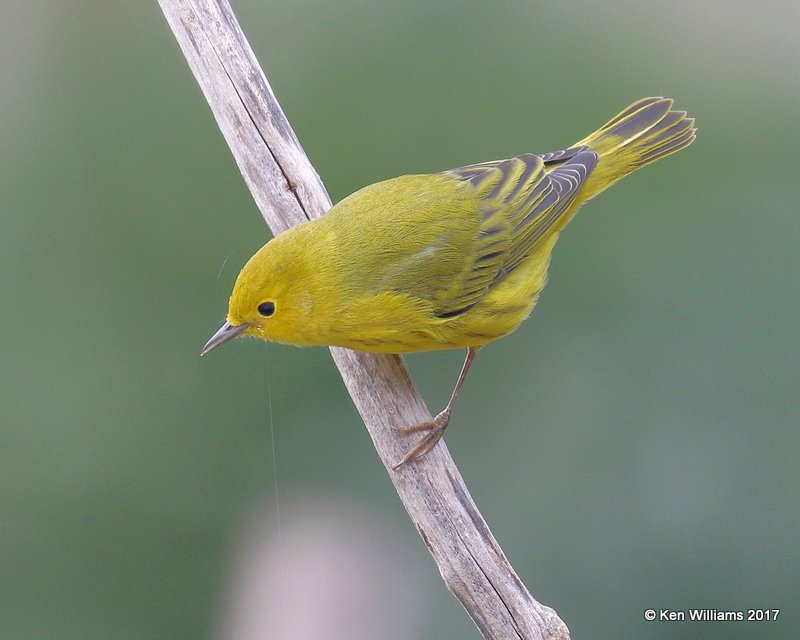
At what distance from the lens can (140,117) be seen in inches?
208

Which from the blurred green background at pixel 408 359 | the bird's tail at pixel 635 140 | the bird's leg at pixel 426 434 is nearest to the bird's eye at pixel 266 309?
the bird's leg at pixel 426 434

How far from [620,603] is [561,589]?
236 mm

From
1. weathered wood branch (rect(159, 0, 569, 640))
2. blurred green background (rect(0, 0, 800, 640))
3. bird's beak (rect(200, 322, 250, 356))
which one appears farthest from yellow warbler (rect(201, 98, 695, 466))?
blurred green background (rect(0, 0, 800, 640))

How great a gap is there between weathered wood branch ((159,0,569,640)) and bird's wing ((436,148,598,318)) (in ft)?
1.19

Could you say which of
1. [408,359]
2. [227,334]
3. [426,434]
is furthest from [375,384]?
[408,359]

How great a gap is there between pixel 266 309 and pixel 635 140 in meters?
1.81

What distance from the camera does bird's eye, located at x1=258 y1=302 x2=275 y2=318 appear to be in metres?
2.87

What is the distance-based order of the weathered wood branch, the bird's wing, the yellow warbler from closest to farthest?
the weathered wood branch, the yellow warbler, the bird's wing

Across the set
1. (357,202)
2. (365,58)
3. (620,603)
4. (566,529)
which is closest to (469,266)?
(357,202)

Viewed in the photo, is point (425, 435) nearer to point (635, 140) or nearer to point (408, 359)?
point (408, 359)

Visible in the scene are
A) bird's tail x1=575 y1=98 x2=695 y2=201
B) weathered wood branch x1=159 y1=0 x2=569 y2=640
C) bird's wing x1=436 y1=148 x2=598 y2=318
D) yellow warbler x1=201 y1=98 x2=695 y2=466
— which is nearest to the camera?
weathered wood branch x1=159 y1=0 x2=569 y2=640

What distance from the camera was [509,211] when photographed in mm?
3398

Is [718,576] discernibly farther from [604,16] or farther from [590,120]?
[604,16]

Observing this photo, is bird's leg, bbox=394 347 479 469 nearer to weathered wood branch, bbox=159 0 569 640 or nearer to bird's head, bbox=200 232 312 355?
weathered wood branch, bbox=159 0 569 640
